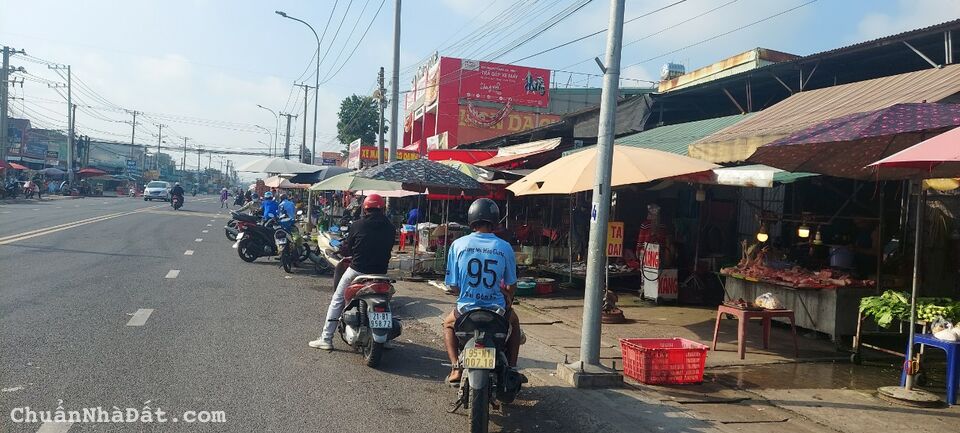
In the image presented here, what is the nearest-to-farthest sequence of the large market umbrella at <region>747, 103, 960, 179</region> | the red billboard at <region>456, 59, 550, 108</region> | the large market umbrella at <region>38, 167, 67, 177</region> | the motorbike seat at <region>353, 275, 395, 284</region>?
the large market umbrella at <region>747, 103, 960, 179</region> < the motorbike seat at <region>353, 275, 395, 284</region> < the red billboard at <region>456, 59, 550, 108</region> < the large market umbrella at <region>38, 167, 67, 177</region>

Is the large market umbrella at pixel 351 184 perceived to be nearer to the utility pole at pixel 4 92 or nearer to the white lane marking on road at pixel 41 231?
the white lane marking on road at pixel 41 231

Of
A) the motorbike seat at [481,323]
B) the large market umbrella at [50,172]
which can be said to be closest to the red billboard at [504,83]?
the motorbike seat at [481,323]

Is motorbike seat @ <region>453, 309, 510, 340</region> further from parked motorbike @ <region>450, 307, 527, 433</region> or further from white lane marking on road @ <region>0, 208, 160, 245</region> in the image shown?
white lane marking on road @ <region>0, 208, 160, 245</region>

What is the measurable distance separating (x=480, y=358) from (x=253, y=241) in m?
11.7

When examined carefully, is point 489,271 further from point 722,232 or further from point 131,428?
point 722,232

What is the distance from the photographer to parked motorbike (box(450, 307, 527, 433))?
15.3 feet

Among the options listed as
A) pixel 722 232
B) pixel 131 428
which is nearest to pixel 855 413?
pixel 131 428

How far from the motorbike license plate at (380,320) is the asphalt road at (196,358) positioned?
16.7 inches

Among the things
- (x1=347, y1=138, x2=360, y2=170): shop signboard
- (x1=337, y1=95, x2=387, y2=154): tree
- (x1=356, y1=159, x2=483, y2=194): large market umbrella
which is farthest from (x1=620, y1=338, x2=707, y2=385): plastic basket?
(x1=337, y1=95, x2=387, y2=154): tree

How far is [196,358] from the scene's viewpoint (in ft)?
21.0

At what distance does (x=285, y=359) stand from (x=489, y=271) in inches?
103

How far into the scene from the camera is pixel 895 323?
8328mm

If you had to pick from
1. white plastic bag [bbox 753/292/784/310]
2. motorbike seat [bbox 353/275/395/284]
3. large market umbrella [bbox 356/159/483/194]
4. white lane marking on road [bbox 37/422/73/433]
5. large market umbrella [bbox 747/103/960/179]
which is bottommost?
white lane marking on road [bbox 37/422/73/433]

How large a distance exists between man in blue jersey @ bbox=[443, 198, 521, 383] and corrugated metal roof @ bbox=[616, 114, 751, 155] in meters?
5.63
